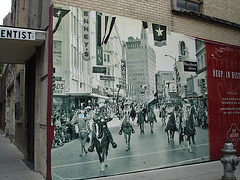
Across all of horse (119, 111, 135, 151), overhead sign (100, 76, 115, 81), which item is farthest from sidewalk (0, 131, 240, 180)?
overhead sign (100, 76, 115, 81)

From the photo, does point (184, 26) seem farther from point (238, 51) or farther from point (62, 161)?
point (62, 161)

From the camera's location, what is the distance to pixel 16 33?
591 cm

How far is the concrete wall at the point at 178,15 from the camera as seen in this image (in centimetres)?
714

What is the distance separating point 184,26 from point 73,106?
5319 millimetres

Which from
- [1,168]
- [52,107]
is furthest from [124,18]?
[1,168]

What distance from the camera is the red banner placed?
829 cm

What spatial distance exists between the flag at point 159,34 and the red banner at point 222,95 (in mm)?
1796

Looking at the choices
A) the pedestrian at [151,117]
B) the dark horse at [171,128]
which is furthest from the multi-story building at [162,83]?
the dark horse at [171,128]

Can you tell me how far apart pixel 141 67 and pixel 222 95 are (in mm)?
3384

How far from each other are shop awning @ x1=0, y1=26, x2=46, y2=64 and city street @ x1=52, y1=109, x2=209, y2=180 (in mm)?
2814

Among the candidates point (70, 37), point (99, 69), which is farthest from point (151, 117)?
point (70, 37)

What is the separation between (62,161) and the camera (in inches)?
221

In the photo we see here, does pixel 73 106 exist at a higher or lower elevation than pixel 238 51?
lower

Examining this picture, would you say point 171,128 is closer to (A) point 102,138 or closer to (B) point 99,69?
(A) point 102,138
